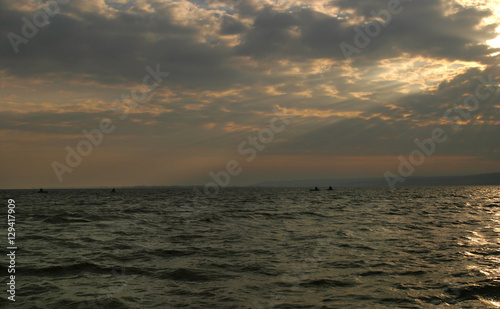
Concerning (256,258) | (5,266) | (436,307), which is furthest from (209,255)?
(436,307)

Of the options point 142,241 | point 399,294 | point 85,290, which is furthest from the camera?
point 142,241

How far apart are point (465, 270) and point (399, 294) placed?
4269mm

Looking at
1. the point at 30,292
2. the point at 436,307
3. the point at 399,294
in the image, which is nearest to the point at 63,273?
the point at 30,292

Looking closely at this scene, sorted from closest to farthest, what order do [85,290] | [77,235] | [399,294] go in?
1. [399,294]
2. [85,290]
3. [77,235]

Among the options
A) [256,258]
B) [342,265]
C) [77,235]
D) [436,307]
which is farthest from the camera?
[77,235]

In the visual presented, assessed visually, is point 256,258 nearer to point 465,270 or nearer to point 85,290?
point 85,290

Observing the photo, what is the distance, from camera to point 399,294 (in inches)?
382

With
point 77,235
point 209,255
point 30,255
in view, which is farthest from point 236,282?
point 77,235

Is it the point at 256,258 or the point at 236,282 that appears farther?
the point at 256,258

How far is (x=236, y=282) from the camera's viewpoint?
36.8 ft

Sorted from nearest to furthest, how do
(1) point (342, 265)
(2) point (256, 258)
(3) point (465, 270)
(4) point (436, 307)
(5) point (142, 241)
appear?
(4) point (436, 307) < (3) point (465, 270) < (1) point (342, 265) < (2) point (256, 258) < (5) point (142, 241)

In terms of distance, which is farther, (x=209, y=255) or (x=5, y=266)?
(x=209, y=255)

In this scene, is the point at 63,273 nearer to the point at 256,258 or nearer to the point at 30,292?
the point at 30,292

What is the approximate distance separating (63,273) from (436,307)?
40.2 ft
